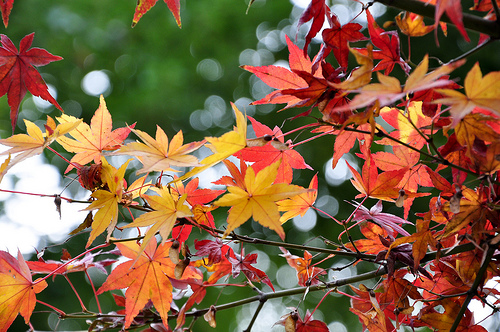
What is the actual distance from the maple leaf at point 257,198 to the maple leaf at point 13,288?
308 mm

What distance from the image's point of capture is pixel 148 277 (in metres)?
0.58

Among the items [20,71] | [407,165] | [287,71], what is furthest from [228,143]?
[20,71]

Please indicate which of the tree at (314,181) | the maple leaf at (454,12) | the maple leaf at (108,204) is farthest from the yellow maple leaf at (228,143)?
the maple leaf at (454,12)

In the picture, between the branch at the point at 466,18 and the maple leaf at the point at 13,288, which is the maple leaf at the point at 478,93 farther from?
the maple leaf at the point at 13,288

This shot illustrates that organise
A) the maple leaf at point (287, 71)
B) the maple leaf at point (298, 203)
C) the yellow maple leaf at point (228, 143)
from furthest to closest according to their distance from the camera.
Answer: the maple leaf at point (298, 203)
the maple leaf at point (287, 71)
the yellow maple leaf at point (228, 143)

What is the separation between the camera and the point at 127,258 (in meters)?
0.61

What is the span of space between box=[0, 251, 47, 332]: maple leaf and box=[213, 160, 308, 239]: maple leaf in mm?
308

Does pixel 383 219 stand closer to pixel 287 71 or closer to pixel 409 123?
pixel 409 123

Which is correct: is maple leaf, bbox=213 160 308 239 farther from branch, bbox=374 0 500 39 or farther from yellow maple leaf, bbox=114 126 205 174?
branch, bbox=374 0 500 39

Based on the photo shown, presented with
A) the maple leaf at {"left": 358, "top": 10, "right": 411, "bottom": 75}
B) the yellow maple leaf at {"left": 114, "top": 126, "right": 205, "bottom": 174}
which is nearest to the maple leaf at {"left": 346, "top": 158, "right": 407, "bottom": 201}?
the maple leaf at {"left": 358, "top": 10, "right": 411, "bottom": 75}

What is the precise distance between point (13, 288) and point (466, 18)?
2.03 feet

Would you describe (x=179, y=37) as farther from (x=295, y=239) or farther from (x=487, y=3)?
(x=487, y=3)

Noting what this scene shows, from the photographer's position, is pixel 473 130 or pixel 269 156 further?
pixel 269 156

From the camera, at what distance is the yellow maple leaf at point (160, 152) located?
17.5 inches
